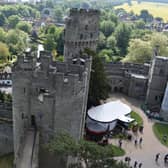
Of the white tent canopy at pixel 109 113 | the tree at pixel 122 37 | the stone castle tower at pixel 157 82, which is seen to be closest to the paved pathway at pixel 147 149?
the white tent canopy at pixel 109 113

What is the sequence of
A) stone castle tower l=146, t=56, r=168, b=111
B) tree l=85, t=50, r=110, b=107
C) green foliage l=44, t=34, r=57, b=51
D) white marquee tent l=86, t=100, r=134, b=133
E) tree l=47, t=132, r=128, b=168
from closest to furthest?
tree l=47, t=132, r=128, b=168 → white marquee tent l=86, t=100, r=134, b=133 → tree l=85, t=50, r=110, b=107 → stone castle tower l=146, t=56, r=168, b=111 → green foliage l=44, t=34, r=57, b=51

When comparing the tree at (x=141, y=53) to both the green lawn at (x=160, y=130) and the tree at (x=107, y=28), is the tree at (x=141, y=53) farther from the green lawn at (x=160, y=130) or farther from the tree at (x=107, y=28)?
the tree at (x=107, y=28)

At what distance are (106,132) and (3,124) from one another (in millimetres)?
13038

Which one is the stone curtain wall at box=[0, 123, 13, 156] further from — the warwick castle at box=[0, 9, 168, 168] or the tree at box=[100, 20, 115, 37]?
A: the tree at box=[100, 20, 115, 37]

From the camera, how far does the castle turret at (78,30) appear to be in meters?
46.9

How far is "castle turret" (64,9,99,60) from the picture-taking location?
4694 cm

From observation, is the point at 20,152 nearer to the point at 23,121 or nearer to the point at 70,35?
the point at 23,121

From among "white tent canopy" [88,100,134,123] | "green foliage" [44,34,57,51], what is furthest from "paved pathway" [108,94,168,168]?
"green foliage" [44,34,57,51]

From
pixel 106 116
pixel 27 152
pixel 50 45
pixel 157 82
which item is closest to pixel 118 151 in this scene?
pixel 106 116

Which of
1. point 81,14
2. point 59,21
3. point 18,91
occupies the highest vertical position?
point 81,14

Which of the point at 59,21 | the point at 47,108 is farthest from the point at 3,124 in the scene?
the point at 59,21

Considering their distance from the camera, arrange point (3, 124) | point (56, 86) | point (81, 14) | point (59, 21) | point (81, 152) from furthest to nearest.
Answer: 1. point (59, 21)
2. point (81, 14)
3. point (3, 124)
4. point (56, 86)
5. point (81, 152)

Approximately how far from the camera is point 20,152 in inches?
998

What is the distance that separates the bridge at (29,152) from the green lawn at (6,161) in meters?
7.79
